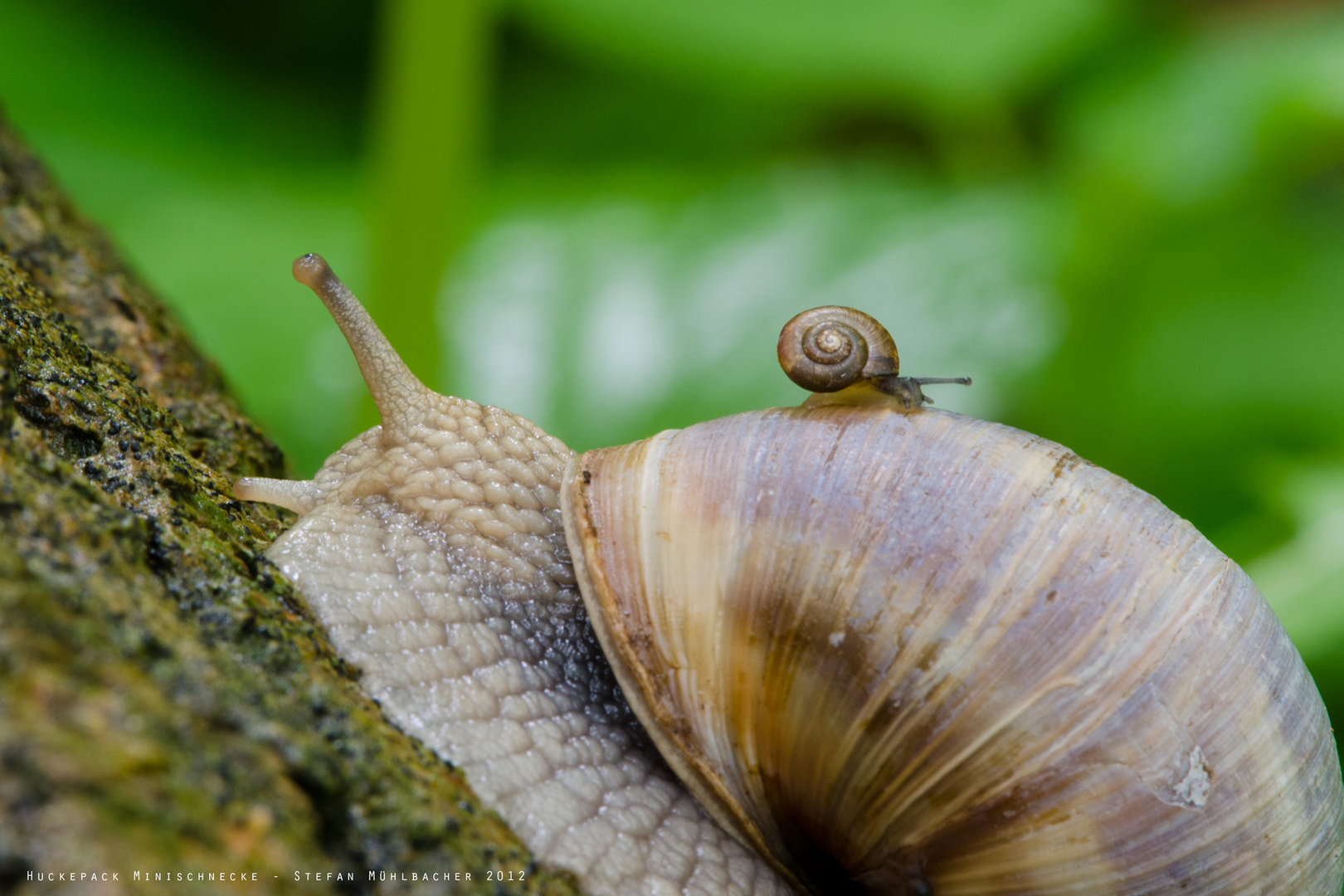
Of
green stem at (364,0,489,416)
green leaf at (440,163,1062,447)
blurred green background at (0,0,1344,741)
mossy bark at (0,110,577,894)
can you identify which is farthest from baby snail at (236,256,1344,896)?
green leaf at (440,163,1062,447)

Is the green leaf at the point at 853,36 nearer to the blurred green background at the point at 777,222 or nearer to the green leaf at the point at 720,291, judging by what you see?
the blurred green background at the point at 777,222

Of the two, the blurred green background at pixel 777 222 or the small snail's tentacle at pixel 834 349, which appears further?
the blurred green background at pixel 777 222

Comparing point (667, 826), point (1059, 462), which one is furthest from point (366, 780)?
point (1059, 462)

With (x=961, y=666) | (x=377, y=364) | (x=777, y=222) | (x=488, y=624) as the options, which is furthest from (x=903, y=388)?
A: (x=777, y=222)

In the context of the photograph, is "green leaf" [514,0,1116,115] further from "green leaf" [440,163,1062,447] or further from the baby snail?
the baby snail

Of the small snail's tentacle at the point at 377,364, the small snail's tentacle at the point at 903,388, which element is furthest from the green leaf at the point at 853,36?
the small snail's tentacle at the point at 903,388

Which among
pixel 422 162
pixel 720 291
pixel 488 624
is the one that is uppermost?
pixel 422 162

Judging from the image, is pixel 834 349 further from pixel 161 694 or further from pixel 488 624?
pixel 161 694
